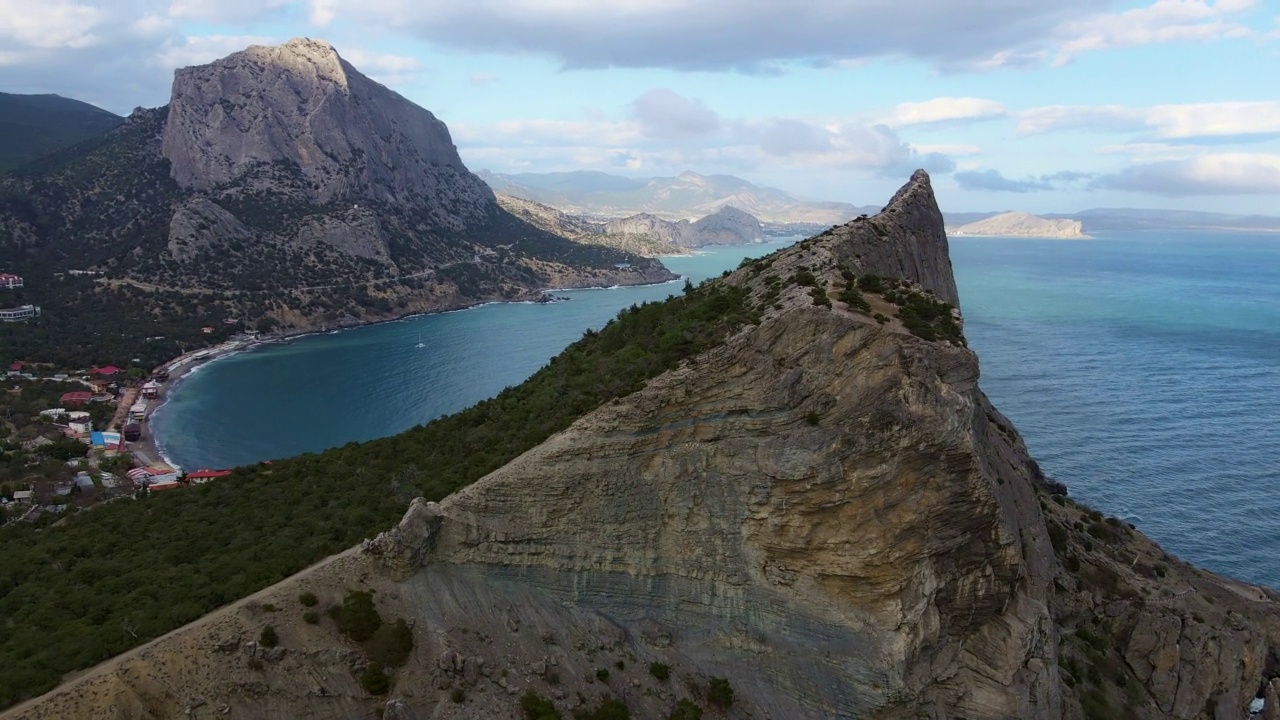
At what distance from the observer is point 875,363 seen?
59.0ft

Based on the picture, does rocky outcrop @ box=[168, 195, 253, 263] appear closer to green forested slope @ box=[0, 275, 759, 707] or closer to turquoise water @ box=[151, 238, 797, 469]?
turquoise water @ box=[151, 238, 797, 469]

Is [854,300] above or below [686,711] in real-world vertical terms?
above

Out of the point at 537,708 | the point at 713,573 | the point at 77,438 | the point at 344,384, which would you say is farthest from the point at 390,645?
the point at 344,384

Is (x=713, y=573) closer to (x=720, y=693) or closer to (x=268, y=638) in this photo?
(x=720, y=693)

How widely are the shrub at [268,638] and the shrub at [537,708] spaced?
19.3 ft

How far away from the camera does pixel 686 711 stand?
19.0 meters

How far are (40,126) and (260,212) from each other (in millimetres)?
83150

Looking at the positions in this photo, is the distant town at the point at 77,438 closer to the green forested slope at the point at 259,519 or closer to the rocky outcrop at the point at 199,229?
the green forested slope at the point at 259,519

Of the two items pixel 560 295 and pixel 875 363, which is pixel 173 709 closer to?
pixel 875 363

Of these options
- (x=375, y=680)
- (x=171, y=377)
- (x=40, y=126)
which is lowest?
(x=171, y=377)

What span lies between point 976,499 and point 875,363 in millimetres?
4266

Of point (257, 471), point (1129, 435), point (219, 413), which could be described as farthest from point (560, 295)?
point (257, 471)

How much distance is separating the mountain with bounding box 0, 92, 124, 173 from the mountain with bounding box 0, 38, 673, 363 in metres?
21.4

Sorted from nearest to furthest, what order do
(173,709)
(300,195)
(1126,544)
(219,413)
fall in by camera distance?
(173,709)
(1126,544)
(219,413)
(300,195)
